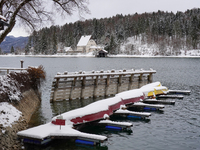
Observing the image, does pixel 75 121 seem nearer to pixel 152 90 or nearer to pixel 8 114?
pixel 8 114

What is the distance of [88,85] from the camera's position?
21734mm

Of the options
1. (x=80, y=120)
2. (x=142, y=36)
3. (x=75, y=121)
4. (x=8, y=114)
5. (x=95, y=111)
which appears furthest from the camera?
(x=142, y=36)

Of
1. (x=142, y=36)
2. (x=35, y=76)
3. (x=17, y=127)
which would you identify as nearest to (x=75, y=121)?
(x=17, y=127)

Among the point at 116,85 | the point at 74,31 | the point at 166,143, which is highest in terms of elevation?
the point at 74,31

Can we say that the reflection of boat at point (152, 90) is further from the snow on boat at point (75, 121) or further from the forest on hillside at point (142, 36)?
the forest on hillside at point (142, 36)

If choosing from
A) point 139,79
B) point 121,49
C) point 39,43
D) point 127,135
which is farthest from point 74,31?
point 127,135

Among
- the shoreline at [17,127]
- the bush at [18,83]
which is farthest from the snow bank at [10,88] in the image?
the shoreline at [17,127]

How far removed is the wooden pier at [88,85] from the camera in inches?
758

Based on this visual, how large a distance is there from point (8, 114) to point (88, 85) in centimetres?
1127

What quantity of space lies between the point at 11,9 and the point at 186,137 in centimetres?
1436

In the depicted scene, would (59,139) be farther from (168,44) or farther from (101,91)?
(168,44)

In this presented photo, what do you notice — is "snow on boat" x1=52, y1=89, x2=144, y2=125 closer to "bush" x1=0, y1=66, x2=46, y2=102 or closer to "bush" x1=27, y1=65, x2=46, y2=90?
"bush" x1=0, y1=66, x2=46, y2=102

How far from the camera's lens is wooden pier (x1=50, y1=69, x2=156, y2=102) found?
1927 cm

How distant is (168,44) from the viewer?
149875 millimetres
